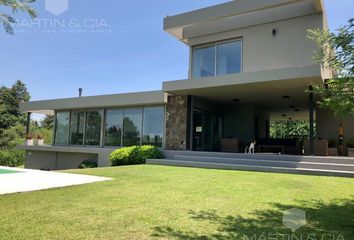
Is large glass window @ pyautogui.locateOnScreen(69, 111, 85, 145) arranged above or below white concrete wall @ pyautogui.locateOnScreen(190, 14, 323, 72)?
below

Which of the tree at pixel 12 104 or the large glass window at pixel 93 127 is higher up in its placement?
the tree at pixel 12 104

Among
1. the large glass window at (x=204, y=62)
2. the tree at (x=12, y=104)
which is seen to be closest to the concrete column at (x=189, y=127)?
the large glass window at (x=204, y=62)

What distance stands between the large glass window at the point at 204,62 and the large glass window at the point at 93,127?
723 cm

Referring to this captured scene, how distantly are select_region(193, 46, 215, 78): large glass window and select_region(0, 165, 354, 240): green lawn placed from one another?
8.68m

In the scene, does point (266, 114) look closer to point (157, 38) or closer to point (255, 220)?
point (157, 38)

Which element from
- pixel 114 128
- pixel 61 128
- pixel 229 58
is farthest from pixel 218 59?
pixel 61 128

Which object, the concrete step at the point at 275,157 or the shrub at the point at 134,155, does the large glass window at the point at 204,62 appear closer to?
the concrete step at the point at 275,157

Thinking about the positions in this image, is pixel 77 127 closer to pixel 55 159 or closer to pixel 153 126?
pixel 55 159

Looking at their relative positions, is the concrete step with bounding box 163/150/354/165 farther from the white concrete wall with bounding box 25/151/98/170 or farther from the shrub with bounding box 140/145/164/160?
the white concrete wall with bounding box 25/151/98/170

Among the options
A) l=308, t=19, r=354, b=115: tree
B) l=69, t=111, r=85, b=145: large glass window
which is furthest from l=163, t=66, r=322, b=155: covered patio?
l=69, t=111, r=85, b=145: large glass window

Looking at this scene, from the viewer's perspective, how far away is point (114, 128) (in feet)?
62.7

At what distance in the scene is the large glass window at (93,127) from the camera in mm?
19812

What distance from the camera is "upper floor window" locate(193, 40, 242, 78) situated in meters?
15.4

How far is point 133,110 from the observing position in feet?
60.1
